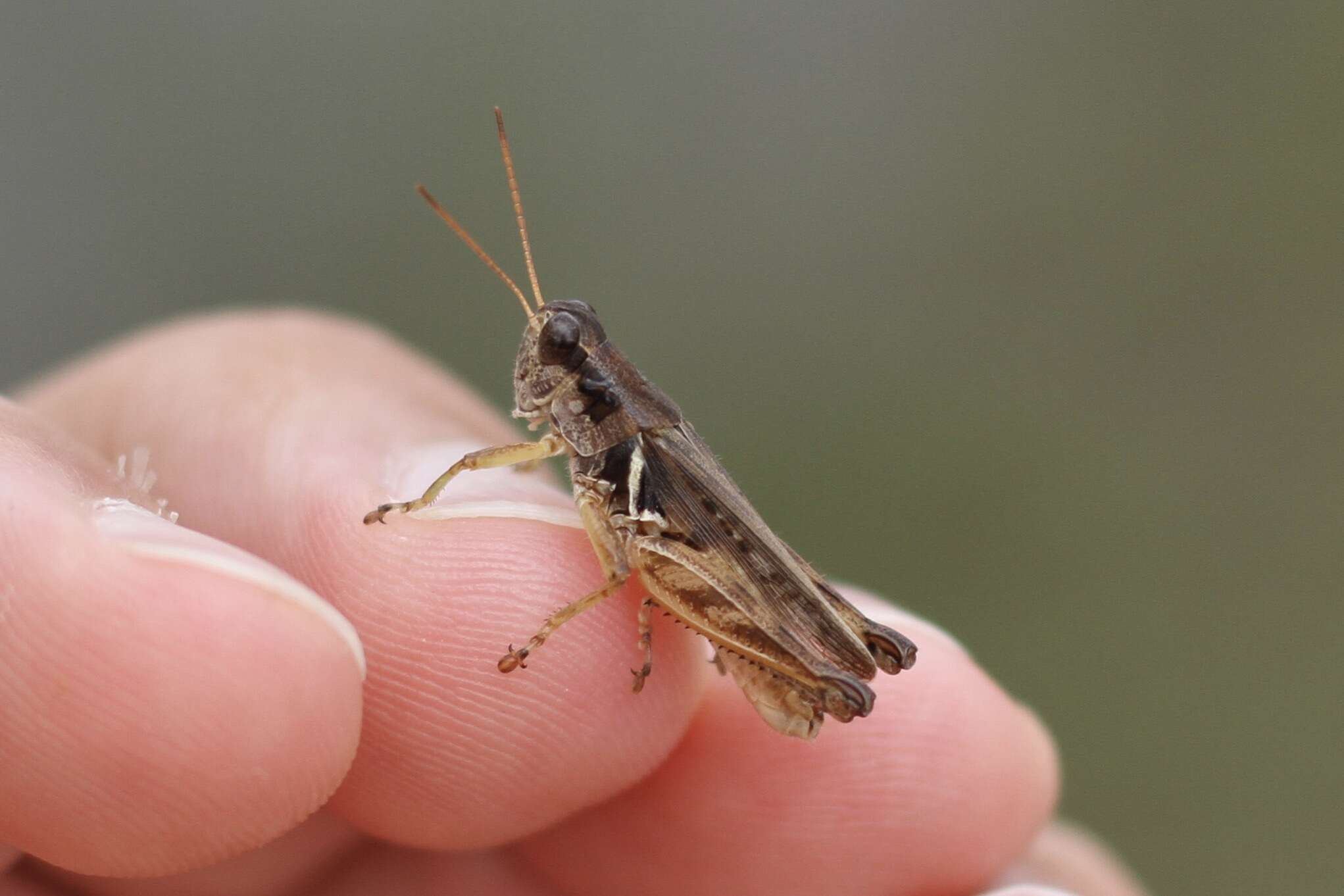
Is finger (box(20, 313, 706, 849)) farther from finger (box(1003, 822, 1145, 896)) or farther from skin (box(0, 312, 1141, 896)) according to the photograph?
finger (box(1003, 822, 1145, 896))

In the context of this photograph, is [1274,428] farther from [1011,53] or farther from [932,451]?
[1011,53]

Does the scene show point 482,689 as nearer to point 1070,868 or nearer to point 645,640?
point 645,640

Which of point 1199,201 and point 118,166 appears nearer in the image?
point 118,166

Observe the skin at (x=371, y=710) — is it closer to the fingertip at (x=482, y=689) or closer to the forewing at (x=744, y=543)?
the fingertip at (x=482, y=689)

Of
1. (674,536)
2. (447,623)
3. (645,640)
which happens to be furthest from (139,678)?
(674,536)

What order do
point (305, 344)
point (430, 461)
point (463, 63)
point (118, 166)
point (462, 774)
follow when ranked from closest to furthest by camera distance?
1. point (462, 774)
2. point (430, 461)
3. point (305, 344)
4. point (118, 166)
5. point (463, 63)

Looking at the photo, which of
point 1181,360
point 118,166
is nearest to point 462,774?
point 118,166

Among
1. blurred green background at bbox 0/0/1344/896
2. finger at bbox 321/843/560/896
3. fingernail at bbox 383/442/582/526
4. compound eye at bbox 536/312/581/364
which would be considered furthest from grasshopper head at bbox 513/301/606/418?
blurred green background at bbox 0/0/1344/896
